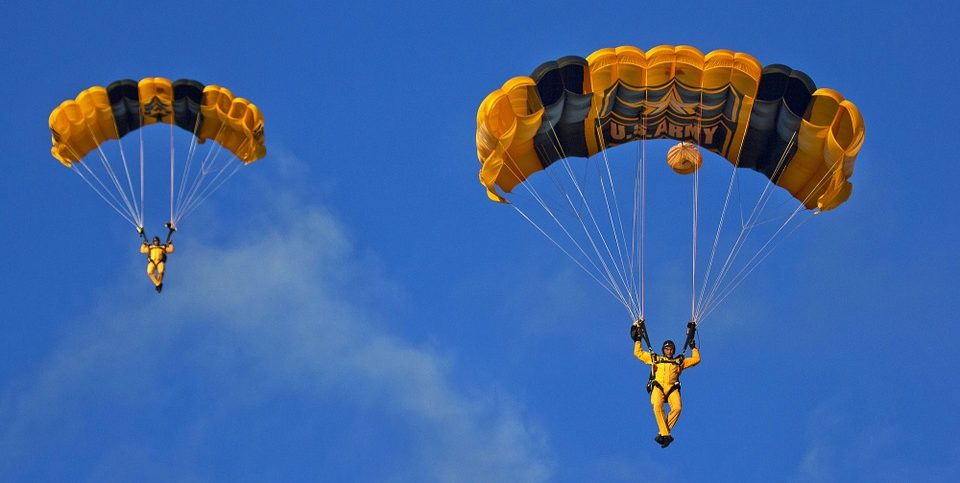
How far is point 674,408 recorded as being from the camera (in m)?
24.8

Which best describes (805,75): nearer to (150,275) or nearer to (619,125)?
(619,125)

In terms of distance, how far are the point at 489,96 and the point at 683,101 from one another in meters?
2.91

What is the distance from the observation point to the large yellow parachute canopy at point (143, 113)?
33.0 metres

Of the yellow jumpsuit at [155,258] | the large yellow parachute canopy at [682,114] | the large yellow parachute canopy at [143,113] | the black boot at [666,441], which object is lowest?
the black boot at [666,441]

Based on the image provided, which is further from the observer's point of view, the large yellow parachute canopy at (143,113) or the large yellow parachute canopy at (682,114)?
the large yellow parachute canopy at (143,113)

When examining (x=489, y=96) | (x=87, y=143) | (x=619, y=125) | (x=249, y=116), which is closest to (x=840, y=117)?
(x=619, y=125)

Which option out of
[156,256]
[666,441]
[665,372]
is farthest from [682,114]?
[156,256]

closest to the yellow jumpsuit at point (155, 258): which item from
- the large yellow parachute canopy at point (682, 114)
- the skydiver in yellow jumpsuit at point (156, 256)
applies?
the skydiver in yellow jumpsuit at point (156, 256)

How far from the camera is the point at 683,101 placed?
2673cm

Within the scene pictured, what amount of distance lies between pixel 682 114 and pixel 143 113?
437 inches

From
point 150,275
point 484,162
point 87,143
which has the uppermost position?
point 87,143

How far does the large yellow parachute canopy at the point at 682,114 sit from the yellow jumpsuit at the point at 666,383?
347 centimetres

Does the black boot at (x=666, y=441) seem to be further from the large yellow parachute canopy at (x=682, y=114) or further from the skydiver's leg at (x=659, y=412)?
the large yellow parachute canopy at (x=682, y=114)

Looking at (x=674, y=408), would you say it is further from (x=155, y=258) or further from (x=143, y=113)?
(x=143, y=113)
